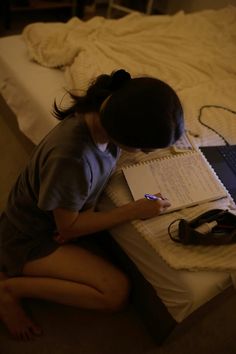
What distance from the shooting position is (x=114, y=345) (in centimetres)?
117

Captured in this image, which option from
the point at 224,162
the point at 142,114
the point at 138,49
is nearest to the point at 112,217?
the point at 142,114

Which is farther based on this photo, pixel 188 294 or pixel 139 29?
pixel 139 29

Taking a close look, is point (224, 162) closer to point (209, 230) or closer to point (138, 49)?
point (209, 230)

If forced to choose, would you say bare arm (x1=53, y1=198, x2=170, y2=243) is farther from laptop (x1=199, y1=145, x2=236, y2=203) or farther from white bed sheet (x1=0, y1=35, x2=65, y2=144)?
white bed sheet (x1=0, y1=35, x2=65, y2=144)

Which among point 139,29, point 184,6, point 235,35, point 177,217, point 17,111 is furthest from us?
point 184,6

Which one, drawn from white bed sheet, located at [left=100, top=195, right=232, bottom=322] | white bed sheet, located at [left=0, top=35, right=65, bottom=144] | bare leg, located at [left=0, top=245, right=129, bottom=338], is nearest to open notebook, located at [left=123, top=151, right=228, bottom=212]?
white bed sheet, located at [left=100, top=195, right=232, bottom=322]

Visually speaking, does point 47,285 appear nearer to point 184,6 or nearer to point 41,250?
point 41,250

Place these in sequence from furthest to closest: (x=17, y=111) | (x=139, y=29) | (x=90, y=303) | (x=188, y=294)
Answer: (x=139, y=29) → (x=17, y=111) → (x=90, y=303) → (x=188, y=294)

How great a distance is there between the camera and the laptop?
3.67ft

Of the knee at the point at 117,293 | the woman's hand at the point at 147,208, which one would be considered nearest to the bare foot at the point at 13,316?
the knee at the point at 117,293

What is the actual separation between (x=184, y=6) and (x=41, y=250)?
10.0ft

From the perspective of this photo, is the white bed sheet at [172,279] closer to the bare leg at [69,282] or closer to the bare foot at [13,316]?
the bare leg at [69,282]

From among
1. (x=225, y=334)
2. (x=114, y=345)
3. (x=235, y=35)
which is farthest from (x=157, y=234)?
(x=235, y=35)

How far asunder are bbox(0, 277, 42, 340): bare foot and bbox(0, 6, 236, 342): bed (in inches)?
16.1
